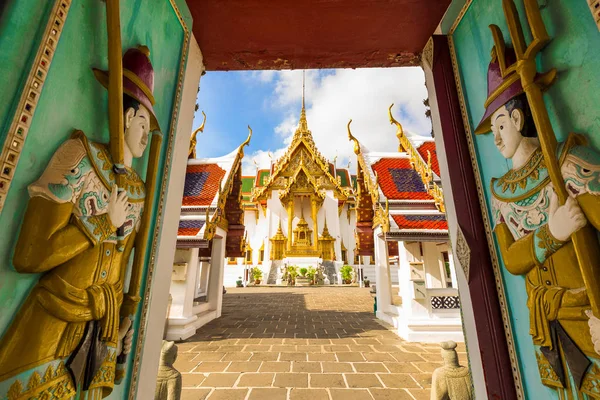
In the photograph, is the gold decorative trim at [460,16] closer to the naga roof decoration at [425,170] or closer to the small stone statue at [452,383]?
the small stone statue at [452,383]

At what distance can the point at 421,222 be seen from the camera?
5004mm

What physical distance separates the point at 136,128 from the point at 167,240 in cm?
76

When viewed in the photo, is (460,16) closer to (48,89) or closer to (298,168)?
(48,89)

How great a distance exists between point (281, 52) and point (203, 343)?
170 inches

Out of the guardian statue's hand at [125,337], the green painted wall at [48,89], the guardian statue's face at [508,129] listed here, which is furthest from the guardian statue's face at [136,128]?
the guardian statue's face at [508,129]

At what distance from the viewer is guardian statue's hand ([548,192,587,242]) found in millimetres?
979

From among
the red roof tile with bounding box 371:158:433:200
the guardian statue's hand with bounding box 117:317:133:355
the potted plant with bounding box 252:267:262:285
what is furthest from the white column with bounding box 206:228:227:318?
the potted plant with bounding box 252:267:262:285

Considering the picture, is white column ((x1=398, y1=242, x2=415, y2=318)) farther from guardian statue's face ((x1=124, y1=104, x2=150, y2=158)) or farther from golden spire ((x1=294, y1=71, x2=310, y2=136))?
golden spire ((x1=294, y1=71, x2=310, y2=136))

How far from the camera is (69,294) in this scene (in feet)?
3.05

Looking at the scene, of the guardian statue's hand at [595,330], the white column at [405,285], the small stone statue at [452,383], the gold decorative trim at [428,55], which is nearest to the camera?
the guardian statue's hand at [595,330]

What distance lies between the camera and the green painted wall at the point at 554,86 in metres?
1.02

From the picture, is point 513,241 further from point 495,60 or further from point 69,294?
point 69,294

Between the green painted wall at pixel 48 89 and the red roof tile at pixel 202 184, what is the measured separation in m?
4.55

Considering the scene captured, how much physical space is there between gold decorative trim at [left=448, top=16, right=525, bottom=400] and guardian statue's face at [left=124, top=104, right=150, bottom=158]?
1875mm
